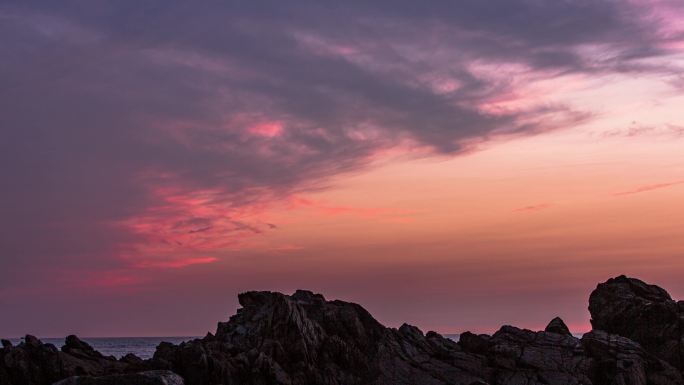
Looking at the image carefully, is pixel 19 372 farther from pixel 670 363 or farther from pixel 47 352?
pixel 670 363

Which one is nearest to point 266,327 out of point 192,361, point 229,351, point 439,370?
point 229,351

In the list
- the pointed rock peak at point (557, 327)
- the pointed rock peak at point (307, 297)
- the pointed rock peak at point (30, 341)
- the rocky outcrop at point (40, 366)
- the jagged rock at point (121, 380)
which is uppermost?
the pointed rock peak at point (307, 297)

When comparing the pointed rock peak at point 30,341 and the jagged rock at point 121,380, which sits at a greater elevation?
the pointed rock peak at point 30,341

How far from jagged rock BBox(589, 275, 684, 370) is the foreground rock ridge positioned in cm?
18

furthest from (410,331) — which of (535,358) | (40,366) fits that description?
(40,366)

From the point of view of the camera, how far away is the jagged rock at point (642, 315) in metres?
74.8

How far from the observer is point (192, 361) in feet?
195

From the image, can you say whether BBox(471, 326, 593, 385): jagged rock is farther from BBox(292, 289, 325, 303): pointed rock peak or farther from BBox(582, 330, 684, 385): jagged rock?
BBox(292, 289, 325, 303): pointed rock peak

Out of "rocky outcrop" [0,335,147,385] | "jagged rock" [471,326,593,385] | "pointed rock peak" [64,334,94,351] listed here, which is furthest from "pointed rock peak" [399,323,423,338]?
"pointed rock peak" [64,334,94,351]

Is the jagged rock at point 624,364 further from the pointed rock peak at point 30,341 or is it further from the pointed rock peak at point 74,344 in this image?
the pointed rock peak at point 30,341

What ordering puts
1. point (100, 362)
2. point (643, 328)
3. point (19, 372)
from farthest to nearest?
1. point (643, 328)
2. point (100, 362)
3. point (19, 372)

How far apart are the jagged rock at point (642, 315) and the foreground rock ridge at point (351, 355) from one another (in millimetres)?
182

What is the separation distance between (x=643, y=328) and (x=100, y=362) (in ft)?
171

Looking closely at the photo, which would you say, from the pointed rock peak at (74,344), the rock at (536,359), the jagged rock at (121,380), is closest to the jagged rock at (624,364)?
the rock at (536,359)
